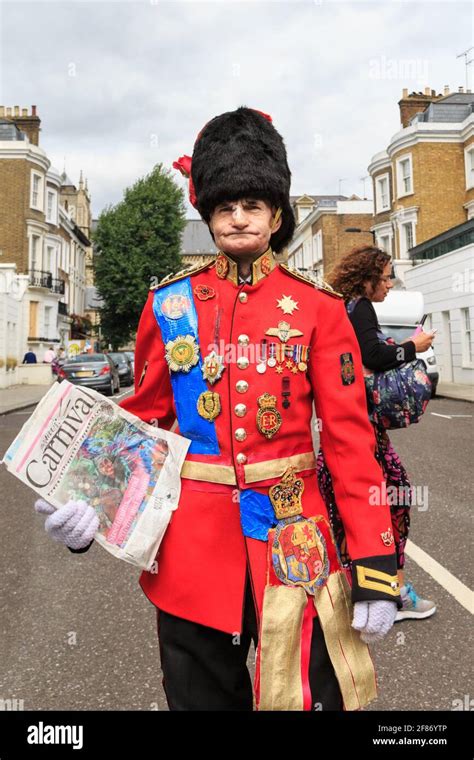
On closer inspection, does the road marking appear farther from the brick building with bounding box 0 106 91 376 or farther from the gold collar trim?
the brick building with bounding box 0 106 91 376

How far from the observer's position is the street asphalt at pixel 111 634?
267 centimetres

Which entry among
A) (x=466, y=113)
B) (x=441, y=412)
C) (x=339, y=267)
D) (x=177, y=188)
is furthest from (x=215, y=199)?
(x=177, y=188)

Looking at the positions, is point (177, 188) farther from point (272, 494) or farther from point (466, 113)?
point (272, 494)

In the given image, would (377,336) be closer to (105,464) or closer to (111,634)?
(105,464)

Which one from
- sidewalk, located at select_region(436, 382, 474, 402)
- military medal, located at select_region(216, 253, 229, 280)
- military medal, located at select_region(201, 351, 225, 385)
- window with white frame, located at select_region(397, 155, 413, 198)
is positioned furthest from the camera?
window with white frame, located at select_region(397, 155, 413, 198)

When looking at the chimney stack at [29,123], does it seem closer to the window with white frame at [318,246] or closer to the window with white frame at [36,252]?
the window with white frame at [36,252]

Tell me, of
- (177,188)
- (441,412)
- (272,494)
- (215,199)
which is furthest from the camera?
(177,188)

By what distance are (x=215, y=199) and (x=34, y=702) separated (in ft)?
7.49

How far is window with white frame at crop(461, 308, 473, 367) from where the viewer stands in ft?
69.4

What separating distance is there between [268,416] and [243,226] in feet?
1.86

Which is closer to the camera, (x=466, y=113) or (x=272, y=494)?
(x=272, y=494)

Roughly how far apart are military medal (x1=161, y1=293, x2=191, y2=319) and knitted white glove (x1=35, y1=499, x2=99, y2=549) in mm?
632

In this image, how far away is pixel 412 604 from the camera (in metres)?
3.49

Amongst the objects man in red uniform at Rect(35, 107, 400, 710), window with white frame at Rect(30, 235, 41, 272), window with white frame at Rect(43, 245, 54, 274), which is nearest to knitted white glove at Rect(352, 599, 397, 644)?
man in red uniform at Rect(35, 107, 400, 710)
